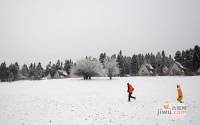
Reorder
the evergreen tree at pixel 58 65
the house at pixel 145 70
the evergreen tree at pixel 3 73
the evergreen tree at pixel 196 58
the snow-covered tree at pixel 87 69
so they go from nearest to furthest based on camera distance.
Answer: the snow-covered tree at pixel 87 69, the evergreen tree at pixel 196 58, the house at pixel 145 70, the evergreen tree at pixel 3 73, the evergreen tree at pixel 58 65

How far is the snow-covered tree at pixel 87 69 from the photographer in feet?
203

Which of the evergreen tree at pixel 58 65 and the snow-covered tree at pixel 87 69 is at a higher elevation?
the evergreen tree at pixel 58 65

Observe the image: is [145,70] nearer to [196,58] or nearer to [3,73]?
[196,58]

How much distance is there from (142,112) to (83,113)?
5.23 m

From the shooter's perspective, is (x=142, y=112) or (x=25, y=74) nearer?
(x=142, y=112)

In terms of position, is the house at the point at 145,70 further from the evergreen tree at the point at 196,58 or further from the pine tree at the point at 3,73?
the pine tree at the point at 3,73

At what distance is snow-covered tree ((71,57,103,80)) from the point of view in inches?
2438

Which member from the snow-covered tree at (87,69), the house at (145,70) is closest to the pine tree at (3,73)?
the snow-covered tree at (87,69)

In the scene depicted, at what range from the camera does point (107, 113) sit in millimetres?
14094

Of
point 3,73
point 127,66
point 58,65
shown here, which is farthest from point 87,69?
point 3,73

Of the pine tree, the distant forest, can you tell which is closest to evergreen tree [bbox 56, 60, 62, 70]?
the distant forest

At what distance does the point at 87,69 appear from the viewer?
6181cm

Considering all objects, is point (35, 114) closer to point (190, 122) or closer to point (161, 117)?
point (161, 117)

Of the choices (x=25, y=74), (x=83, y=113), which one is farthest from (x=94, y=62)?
(x=25, y=74)
